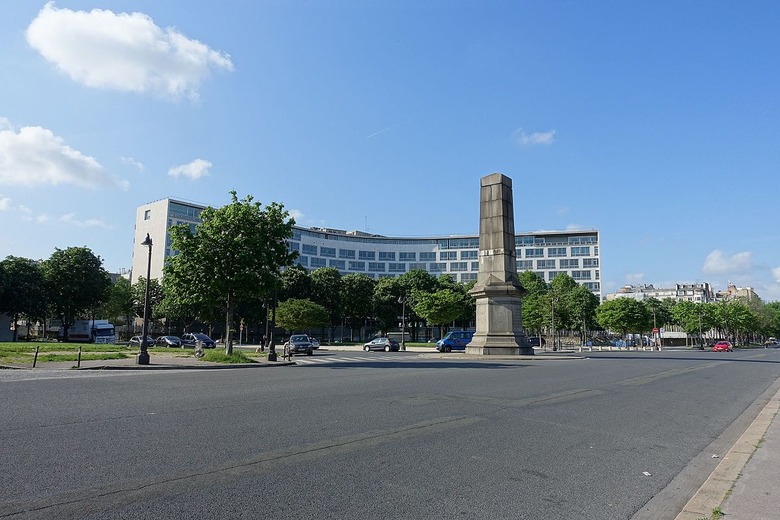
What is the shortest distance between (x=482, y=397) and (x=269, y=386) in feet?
20.4

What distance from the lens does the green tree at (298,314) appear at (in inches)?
2736

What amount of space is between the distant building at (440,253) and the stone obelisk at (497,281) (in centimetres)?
8807

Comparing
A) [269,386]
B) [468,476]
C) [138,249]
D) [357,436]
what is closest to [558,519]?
[468,476]

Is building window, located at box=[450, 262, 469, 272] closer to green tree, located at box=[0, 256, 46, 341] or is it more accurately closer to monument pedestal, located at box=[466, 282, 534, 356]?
green tree, located at box=[0, 256, 46, 341]

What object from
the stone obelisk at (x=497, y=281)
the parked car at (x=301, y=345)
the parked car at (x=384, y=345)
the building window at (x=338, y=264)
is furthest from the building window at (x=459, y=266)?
the stone obelisk at (x=497, y=281)

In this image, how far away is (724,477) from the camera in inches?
247

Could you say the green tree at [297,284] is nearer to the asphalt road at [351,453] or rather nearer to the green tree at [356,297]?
the green tree at [356,297]

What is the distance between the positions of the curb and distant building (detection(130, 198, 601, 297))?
117 meters

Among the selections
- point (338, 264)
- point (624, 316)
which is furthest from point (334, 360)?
point (338, 264)

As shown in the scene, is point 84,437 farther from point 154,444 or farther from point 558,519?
point 558,519

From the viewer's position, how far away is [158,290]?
3324 inches

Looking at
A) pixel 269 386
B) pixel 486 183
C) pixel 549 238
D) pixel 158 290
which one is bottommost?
pixel 269 386

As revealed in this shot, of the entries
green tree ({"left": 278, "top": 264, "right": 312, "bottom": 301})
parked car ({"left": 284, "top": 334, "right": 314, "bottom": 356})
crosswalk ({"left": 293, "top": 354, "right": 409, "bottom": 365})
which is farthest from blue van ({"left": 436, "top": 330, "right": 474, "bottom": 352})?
green tree ({"left": 278, "top": 264, "right": 312, "bottom": 301})

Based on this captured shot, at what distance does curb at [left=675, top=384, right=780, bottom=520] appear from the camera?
507cm
